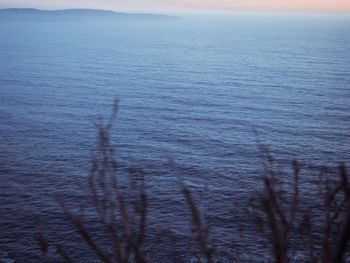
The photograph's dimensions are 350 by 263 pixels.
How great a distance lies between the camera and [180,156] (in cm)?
5397

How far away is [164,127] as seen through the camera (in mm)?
64562

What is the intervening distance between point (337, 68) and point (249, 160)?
233 ft

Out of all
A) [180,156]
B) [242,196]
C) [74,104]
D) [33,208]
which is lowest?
[33,208]

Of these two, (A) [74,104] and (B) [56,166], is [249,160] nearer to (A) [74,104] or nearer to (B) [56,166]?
(B) [56,166]

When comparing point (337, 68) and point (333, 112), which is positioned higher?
point (337, 68)

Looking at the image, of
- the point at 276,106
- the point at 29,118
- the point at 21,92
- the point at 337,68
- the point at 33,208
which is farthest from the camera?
the point at 337,68

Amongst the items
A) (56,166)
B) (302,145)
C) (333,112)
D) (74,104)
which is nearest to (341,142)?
(302,145)

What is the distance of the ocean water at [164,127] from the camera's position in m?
43.7

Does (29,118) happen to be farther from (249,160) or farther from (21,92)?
(249,160)

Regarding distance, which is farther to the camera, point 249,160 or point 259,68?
point 259,68

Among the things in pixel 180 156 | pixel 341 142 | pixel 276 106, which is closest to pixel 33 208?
pixel 180 156

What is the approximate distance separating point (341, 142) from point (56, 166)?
127 ft

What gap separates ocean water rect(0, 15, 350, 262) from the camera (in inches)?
1721

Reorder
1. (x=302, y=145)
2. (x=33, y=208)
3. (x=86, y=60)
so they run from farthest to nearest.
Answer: (x=86, y=60)
(x=302, y=145)
(x=33, y=208)
